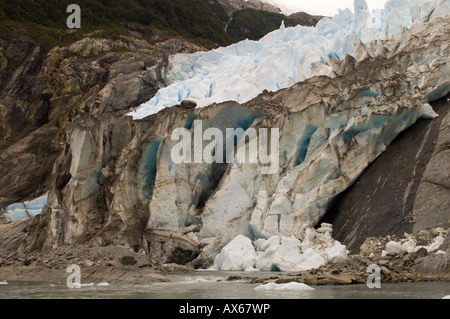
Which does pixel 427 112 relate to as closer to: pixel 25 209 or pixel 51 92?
pixel 25 209

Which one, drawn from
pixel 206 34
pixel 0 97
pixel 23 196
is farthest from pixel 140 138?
pixel 206 34

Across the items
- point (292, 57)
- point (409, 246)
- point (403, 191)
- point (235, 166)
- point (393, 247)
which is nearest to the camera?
point (409, 246)

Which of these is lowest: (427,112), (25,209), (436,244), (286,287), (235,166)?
(286,287)

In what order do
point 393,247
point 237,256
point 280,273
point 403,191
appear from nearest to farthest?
1. point 393,247
2. point 280,273
3. point 403,191
4. point 237,256

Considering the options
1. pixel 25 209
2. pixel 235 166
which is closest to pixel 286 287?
pixel 235 166

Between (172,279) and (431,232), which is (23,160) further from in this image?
(431,232)

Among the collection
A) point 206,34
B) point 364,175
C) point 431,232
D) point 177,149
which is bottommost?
point 431,232

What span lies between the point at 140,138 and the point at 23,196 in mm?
11184

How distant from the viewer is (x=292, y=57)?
2927 centimetres

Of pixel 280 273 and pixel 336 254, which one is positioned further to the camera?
pixel 336 254

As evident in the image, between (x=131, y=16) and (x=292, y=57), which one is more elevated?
(x=131, y=16)

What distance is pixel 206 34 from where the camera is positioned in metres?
53.7

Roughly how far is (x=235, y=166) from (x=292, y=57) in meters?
11.6

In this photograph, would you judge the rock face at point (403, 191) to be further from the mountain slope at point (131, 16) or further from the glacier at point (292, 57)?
the mountain slope at point (131, 16)
